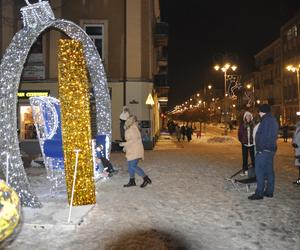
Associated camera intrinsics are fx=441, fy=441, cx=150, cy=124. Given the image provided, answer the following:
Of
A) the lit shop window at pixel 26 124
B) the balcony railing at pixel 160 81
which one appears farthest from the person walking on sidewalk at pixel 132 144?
the balcony railing at pixel 160 81

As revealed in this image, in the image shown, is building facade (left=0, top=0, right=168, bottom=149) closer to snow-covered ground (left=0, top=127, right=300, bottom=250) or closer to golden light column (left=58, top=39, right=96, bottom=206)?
snow-covered ground (left=0, top=127, right=300, bottom=250)

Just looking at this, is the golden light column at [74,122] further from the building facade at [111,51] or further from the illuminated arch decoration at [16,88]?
the building facade at [111,51]

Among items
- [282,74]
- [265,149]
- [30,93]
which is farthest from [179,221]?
[282,74]

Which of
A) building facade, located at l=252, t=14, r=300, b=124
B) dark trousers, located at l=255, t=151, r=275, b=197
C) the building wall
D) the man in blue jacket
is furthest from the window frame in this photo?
the building wall

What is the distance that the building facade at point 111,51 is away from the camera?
2191 centimetres

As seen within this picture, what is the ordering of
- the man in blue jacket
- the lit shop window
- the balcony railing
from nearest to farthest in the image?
the man in blue jacket → the lit shop window → the balcony railing

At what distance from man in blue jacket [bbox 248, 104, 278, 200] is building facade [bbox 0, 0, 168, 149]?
44.0ft

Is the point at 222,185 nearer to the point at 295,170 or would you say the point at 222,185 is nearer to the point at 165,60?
the point at 295,170

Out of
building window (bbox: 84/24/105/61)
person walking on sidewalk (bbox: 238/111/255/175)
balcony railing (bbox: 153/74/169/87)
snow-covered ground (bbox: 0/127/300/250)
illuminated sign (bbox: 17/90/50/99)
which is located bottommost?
snow-covered ground (bbox: 0/127/300/250)

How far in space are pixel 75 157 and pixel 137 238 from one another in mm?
2312

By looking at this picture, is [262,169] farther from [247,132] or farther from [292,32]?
[292,32]

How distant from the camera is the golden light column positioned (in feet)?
25.6

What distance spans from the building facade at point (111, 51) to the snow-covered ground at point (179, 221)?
11.2 meters

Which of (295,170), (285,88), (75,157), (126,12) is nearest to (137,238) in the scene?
→ (75,157)
